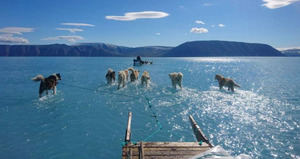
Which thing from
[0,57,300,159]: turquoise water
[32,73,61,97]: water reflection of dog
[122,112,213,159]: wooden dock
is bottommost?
[0,57,300,159]: turquoise water

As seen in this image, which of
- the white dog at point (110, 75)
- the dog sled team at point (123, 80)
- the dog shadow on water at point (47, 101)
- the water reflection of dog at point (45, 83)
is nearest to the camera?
the dog shadow on water at point (47, 101)

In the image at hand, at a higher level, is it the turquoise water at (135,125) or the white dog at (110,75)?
the white dog at (110,75)

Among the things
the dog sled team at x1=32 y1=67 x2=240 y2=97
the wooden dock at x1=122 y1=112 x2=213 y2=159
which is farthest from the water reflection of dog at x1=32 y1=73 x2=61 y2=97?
the wooden dock at x1=122 y1=112 x2=213 y2=159

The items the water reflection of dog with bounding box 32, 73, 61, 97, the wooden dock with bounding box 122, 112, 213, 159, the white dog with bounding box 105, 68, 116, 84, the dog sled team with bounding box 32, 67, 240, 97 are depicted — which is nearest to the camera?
the wooden dock with bounding box 122, 112, 213, 159

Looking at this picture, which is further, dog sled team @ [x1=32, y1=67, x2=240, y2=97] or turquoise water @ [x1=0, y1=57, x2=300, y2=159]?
dog sled team @ [x1=32, y1=67, x2=240, y2=97]

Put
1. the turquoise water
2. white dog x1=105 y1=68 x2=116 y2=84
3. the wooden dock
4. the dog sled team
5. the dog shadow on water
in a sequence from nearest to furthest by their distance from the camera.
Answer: the wooden dock < the turquoise water < the dog shadow on water < the dog sled team < white dog x1=105 y1=68 x2=116 y2=84

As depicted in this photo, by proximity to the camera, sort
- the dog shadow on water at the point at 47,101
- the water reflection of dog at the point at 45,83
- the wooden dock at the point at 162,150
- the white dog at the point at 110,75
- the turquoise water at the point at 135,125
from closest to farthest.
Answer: the wooden dock at the point at 162,150 < the turquoise water at the point at 135,125 < the dog shadow on water at the point at 47,101 < the water reflection of dog at the point at 45,83 < the white dog at the point at 110,75

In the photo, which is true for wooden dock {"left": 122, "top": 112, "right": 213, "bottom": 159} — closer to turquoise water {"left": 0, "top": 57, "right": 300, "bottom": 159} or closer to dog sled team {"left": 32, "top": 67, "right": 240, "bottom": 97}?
turquoise water {"left": 0, "top": 57, "right": 300, "bottom": 159}

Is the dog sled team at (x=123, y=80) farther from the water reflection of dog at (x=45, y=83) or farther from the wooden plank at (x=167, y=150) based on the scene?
the wooden plank at (x=167, y=150)

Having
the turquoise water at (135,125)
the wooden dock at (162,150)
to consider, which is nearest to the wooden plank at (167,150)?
the wooden dock at (162,150)

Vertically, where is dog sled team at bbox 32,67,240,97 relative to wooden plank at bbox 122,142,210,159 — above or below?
above

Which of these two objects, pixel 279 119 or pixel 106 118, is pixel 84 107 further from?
pixel 279 119

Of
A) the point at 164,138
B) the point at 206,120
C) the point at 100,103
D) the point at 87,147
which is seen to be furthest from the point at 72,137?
the point at 206,120

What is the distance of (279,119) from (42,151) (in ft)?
45.7
